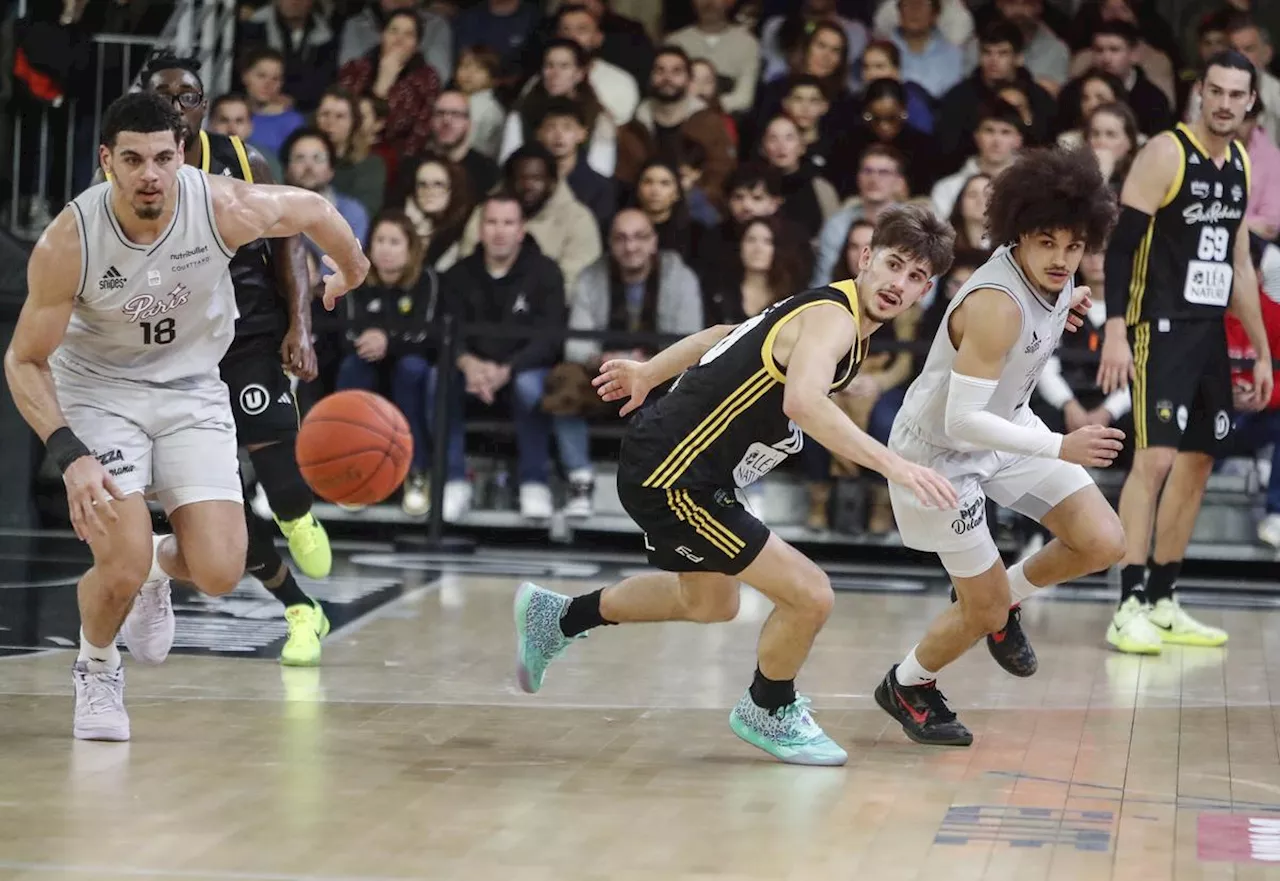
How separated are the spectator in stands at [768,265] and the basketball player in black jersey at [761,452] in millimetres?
4692

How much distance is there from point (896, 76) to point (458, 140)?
8.33 feet

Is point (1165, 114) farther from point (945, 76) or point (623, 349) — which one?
point (623, 349)

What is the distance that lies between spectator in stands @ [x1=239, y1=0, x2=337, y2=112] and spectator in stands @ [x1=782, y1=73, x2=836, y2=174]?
2.86 m

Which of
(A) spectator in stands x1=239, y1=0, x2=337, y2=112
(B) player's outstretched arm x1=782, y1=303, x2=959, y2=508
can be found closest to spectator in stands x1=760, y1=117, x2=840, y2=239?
(A) spectator in stands x1=239, y1=0, x2=337, y2=112

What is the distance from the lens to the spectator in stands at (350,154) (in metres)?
11.5

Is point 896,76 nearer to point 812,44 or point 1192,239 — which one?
point 812,44

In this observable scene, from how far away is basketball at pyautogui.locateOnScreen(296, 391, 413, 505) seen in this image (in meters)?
8.29

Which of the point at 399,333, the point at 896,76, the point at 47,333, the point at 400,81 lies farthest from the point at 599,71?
the point at 47,333

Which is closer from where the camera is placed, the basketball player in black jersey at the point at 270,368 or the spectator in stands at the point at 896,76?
the basketball player in black jersey at the point at 270,368

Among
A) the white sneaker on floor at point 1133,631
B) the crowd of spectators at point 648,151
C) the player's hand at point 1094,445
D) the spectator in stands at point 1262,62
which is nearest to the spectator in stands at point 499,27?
the crowd of spectators at point 648,151

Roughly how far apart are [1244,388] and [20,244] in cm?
630

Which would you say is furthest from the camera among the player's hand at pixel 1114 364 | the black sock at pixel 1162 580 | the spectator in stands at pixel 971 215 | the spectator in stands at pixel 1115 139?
the spectator in stands at pixel 1115 139

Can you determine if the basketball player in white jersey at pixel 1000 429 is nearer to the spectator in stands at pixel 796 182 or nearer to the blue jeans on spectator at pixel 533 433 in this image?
the blue jeans on spectator at pixel 533 433

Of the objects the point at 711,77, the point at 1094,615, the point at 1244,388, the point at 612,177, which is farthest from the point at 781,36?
the point at 1094,615
